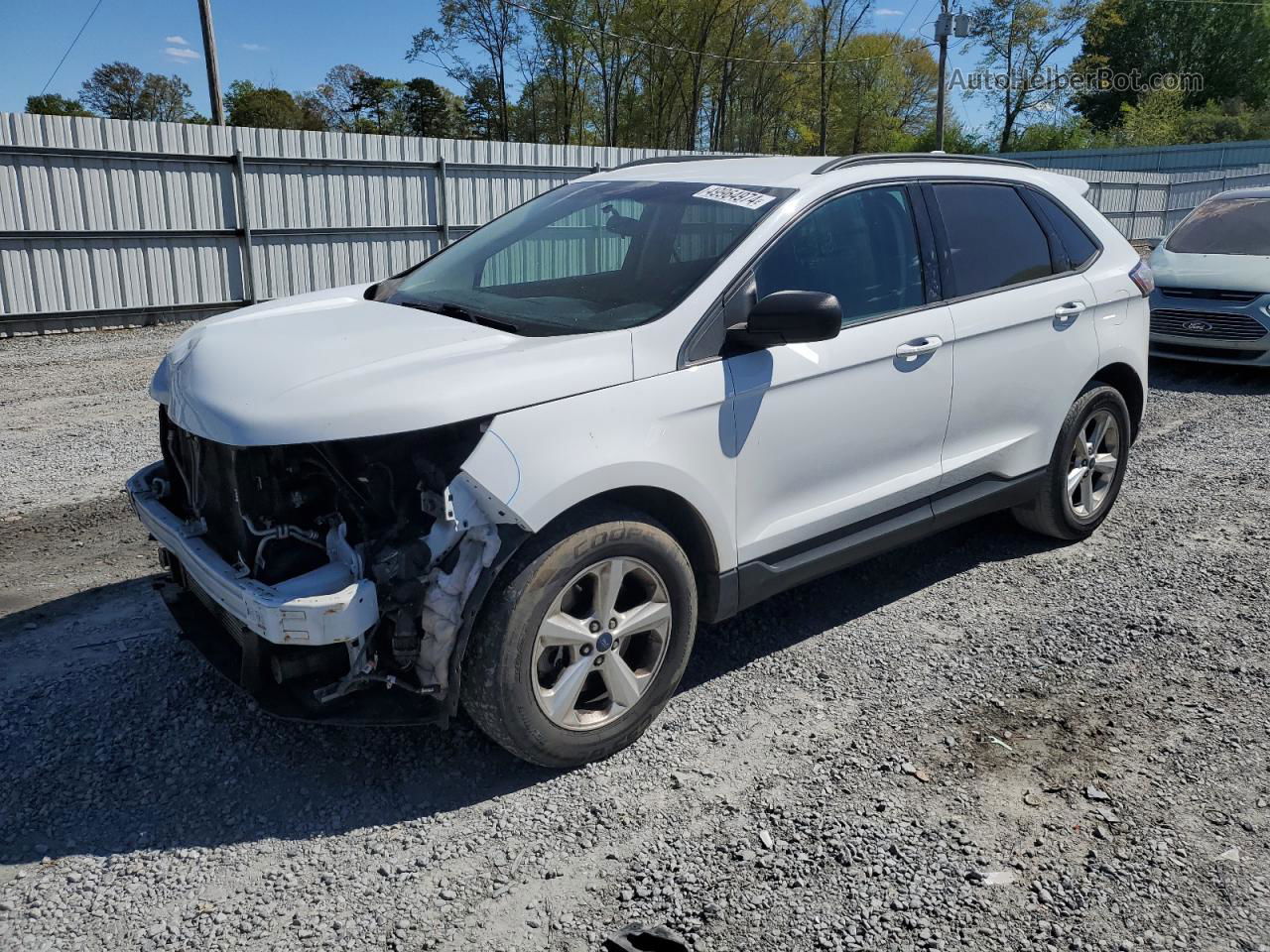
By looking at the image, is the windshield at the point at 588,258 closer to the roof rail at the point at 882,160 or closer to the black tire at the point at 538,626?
the roof rail at the point at 882,160

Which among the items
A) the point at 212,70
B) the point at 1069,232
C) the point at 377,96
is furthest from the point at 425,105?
the point at 1069,232

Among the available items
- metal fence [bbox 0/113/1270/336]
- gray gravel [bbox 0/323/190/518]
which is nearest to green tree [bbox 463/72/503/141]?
metal fence [bbox 0/113/1270/336]

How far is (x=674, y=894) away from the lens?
9.00 ft

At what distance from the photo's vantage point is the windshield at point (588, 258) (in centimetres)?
356

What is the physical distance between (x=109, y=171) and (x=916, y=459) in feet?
37.5

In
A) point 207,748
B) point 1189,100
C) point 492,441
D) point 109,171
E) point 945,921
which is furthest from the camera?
point 1189,100

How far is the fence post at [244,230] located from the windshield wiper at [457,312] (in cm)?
1035

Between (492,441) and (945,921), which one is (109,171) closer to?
(492,441)

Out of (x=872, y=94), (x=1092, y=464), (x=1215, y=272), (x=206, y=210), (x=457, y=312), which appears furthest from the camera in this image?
(x=872, y=94)

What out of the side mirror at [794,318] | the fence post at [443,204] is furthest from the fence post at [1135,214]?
the side mirror at [794,318]

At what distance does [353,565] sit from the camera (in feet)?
9.53

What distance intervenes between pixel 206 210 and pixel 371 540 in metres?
11.7

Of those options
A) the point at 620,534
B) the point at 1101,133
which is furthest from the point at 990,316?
the point at 1101,133

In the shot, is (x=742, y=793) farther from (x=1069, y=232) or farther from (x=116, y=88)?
(x=116, y=88)
